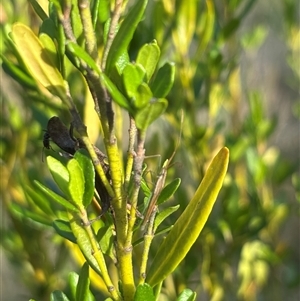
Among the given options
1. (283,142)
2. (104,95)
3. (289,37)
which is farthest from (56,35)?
(283,142)

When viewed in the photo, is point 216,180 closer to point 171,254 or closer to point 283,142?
point 171,254

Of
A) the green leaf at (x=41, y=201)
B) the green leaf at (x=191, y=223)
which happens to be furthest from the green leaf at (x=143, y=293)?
the green leaf at (x=41, y=201)

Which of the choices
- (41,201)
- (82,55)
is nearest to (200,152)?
(41,201)

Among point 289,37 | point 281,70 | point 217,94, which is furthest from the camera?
point 281,70

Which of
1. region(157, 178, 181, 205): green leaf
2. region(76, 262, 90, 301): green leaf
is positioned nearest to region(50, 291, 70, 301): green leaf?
region(76, 262, 90, 301): green leaf

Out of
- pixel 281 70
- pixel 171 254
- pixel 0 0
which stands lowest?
pixel 281 70

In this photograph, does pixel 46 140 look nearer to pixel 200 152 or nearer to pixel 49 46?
pixel 49 46

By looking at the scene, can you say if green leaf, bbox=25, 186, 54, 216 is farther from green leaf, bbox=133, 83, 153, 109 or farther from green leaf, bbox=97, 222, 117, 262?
green leaf, bbox=133, 83, 153, 109

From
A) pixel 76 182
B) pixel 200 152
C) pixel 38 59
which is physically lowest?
pixel 200 152
